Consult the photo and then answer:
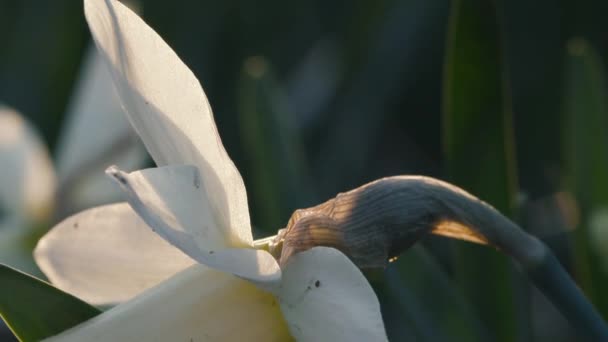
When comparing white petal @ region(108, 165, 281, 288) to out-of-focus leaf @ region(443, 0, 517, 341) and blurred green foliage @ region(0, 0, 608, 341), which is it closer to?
out-of-focus leaf @ region(443, 0, 517, 341)

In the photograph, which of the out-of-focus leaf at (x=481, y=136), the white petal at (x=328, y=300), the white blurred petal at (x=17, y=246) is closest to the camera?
the white petal at (x=328, y=300)

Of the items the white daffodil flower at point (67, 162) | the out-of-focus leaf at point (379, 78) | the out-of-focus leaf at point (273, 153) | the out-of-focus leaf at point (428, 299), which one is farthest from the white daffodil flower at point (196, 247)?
the out-of-focus leaf at point (379, 78)

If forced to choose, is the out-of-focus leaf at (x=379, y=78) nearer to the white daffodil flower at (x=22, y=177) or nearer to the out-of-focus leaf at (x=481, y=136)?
the white daffodil flower at (x=22, y=177)

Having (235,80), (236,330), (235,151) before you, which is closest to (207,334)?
(236,330)

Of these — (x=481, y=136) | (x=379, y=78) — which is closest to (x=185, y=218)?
(x=481, y=136)

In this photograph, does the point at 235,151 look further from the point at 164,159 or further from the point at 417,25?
the point at 164,159

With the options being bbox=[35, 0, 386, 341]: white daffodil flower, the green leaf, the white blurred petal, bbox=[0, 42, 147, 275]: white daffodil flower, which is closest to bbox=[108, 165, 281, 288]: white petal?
bbox=[35, 0, 386, 341]: white daffodil flower
